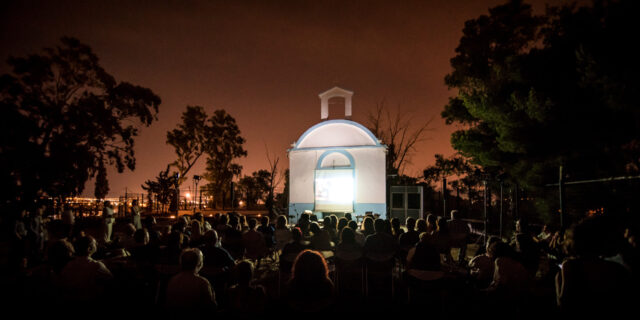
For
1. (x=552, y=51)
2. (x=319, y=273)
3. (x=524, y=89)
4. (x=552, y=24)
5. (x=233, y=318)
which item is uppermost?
(x=552, y=24)

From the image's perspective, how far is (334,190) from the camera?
53.5 ft

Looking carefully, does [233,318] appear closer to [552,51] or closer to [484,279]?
[484,279]

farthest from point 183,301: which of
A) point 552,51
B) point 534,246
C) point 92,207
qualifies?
point 92,207

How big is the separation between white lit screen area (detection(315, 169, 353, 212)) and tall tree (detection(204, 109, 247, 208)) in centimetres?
1265

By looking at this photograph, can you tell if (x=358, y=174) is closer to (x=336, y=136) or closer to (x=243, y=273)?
(x=336, y=136)

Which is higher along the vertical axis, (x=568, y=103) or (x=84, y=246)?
(x=568, y=103)

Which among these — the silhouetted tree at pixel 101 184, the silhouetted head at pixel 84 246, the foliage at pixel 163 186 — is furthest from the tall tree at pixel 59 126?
the silhouetted head at pixel 84 246

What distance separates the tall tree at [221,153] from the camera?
2752 cm

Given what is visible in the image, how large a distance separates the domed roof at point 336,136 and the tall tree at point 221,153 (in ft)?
40.4

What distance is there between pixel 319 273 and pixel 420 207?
1212 cm

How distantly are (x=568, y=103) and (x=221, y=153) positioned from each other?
937 inches

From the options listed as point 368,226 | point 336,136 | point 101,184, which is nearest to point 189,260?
point 368,226

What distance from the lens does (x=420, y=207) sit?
1455 centimetres

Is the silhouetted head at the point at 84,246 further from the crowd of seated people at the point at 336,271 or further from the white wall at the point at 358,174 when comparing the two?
the white wall at the point at 358,174
